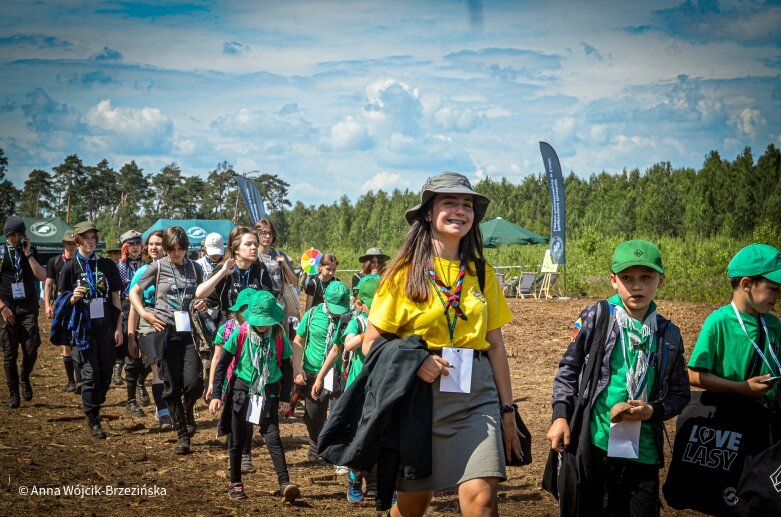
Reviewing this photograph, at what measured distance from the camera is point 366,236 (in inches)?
2173

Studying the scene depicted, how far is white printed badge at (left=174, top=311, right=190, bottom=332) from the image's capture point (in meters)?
8.77

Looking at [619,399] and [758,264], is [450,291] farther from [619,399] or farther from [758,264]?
[758,264]

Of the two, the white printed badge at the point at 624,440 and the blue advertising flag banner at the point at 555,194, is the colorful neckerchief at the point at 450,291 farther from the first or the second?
the blue advertising flag banner at the point at 555,194

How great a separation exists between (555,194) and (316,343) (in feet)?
65.7

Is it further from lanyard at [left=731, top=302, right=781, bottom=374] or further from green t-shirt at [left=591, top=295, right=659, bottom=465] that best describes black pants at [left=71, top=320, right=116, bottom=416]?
lanyard at [left=731, top=302, right=781, bottom=374]

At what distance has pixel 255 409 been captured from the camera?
6777 mm

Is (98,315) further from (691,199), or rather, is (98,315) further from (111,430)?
(691,199)

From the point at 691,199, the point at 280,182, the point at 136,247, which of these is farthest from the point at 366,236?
the point at 136,247

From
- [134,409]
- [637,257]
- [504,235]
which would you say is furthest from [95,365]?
[504,235]

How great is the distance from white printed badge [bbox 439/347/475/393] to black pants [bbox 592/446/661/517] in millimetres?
757

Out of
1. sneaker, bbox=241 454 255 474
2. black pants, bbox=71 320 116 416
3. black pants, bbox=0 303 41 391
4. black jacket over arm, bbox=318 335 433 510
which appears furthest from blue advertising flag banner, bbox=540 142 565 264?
black jacket over arm, bbox=318 335 433 510

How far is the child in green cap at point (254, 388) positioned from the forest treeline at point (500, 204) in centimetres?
2337

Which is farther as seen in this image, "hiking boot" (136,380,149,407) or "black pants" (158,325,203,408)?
"hiking boot" (136,380,149,407)

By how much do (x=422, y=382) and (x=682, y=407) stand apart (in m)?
1.33
